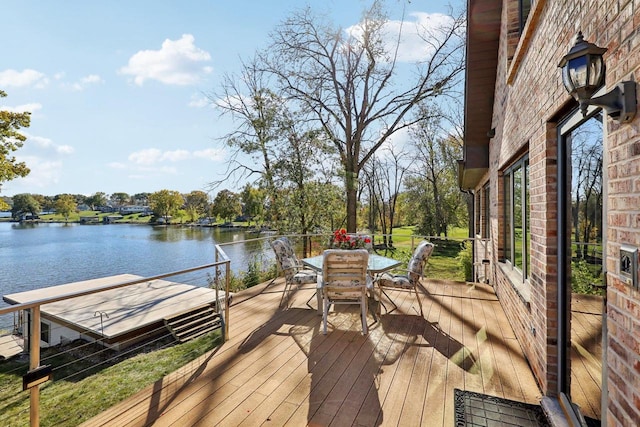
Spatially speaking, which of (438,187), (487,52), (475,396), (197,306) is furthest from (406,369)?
(438,187)

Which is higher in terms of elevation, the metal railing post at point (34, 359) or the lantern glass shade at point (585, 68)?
the lantern glass shade at point (585, 68)

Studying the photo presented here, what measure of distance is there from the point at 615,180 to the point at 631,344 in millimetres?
670

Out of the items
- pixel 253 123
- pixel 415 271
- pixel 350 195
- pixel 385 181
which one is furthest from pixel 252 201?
pixel 385 181

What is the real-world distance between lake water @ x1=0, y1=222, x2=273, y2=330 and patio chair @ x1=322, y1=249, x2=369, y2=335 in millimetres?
5962

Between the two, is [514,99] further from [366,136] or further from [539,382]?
[366,136]

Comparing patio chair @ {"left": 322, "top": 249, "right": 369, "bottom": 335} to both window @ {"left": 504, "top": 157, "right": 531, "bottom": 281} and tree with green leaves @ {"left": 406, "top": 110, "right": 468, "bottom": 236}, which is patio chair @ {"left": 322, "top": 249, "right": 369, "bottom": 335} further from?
tree with green leaves @ {"left": 406, "top": 110, "right": 468, "bottom": 236}

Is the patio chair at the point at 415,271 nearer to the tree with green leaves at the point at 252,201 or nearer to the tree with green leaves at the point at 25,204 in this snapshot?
the tree with green leaves at the point at 252,201

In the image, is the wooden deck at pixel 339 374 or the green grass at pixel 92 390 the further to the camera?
the green grass at pixel 92 390

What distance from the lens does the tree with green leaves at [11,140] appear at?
13.4 meters

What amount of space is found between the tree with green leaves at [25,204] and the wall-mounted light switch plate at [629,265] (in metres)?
48.7

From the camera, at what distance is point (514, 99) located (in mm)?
3621

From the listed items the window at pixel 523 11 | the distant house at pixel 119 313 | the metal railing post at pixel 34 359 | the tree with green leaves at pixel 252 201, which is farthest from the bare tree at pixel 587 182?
the tree with green leaves at pixel 252 201

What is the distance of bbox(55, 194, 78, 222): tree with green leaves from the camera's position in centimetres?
3966

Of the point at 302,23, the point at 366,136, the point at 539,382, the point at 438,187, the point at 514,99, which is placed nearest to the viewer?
the point at 539,382
